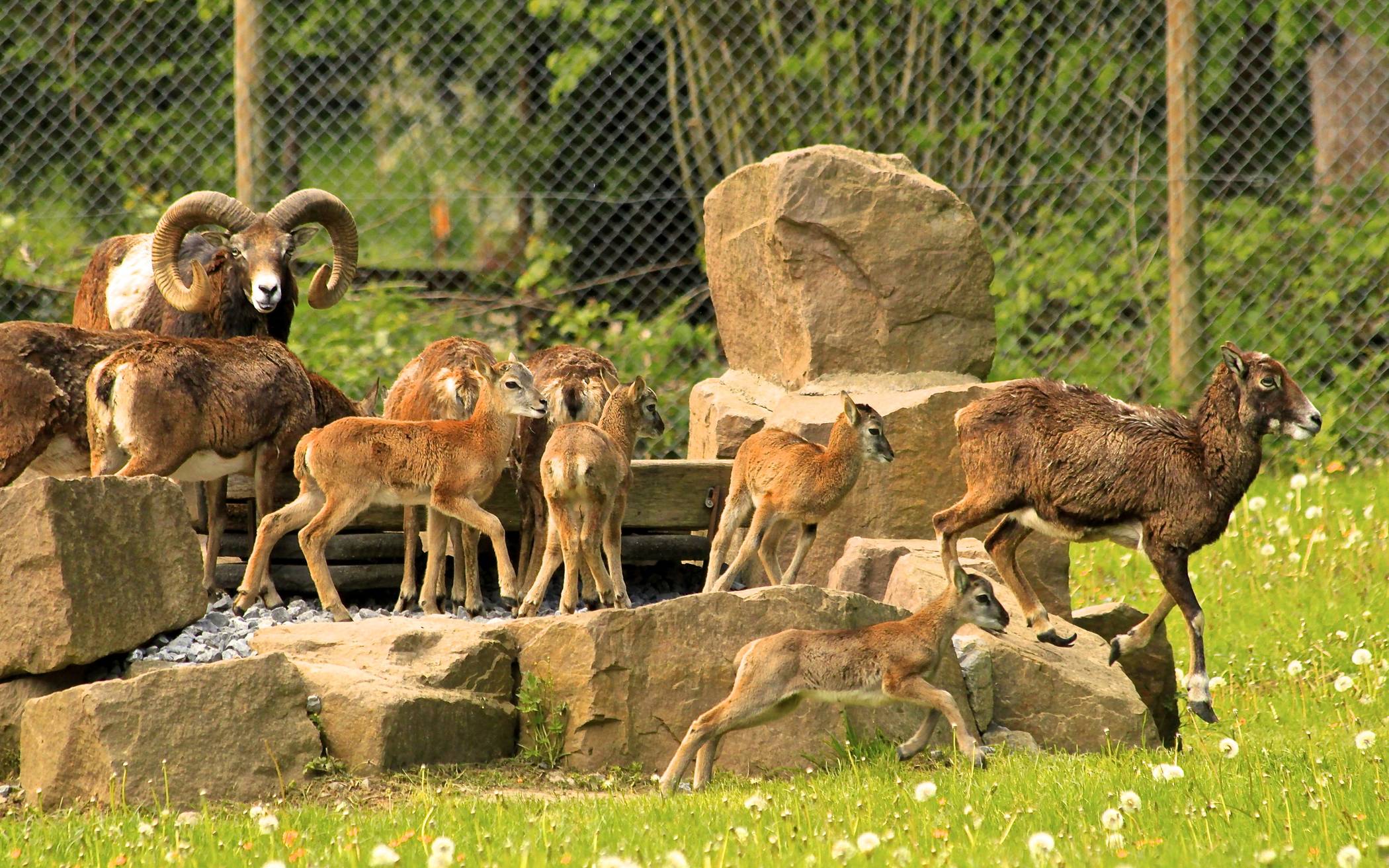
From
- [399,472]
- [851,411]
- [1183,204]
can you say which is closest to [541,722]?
[399,472]

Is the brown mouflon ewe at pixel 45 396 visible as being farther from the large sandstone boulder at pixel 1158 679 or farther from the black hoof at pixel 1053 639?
the large sandstone boulder at pixel 1158 679

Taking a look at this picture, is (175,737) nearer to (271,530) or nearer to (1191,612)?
(271,530)

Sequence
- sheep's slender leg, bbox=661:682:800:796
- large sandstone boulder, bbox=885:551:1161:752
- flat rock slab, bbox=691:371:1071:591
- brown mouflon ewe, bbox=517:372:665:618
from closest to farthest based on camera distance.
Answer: sheep's slender leg, bbox=661:682:800:796, large sandstone boulder, bbox=885:551:1161:752, brown mouflon ewe, bbox=517:372:665:618, flat rock slab, bbox=691:371:1071:591

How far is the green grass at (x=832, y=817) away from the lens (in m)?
4.90

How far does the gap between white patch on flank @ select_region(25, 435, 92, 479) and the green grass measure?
2922 millimetres

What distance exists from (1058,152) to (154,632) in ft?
31.2

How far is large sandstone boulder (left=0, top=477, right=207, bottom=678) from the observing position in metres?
6.83

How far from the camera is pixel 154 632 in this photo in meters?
7.23

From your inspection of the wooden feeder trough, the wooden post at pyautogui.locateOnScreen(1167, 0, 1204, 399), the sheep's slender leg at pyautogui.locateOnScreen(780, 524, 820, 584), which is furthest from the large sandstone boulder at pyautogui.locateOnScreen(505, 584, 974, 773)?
the wooden post at pyautogui.locateOnScreen(1167, 0, 1204, 399)

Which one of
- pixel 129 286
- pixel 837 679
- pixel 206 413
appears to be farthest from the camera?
pixel 129 286

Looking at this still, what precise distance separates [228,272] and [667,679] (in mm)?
4806

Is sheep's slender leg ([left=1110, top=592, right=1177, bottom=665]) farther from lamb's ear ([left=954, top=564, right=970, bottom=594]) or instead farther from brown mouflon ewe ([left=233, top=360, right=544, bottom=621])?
brown mouflon ewe ([left=233, top=360, right=544, bottom=621])

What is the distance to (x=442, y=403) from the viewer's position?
9.32 meters

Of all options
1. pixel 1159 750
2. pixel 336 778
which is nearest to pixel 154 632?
pixel 336 778
